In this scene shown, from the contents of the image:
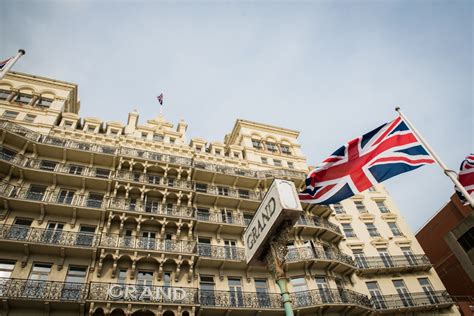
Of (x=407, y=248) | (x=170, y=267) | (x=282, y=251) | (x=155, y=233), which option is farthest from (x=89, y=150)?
(x=407, y=248)

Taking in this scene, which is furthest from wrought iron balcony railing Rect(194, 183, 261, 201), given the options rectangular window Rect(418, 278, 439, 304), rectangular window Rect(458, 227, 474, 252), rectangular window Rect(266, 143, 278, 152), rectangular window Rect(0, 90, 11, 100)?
rectangular window Rect(0, 90, 11, 100)

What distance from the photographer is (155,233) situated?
23062mm

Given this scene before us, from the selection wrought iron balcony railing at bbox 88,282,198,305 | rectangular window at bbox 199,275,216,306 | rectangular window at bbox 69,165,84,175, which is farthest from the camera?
rectangular window at bbox 69,165,84,175

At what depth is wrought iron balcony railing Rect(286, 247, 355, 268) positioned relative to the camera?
76.7ft

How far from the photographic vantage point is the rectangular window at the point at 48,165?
78.9 feet

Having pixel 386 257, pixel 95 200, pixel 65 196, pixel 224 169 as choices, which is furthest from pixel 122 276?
pixel 386 257

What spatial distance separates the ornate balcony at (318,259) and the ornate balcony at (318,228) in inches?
60.7

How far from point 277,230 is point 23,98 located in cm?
3203

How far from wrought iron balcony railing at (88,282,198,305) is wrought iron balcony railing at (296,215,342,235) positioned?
38.0 ft

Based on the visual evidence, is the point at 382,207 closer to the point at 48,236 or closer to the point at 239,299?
the point at 239,299

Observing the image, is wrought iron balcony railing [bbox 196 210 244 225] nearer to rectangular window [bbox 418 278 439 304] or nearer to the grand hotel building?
the grand hotel building

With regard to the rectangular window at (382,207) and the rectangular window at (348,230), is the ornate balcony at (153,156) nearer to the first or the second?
the rectangular window at (348,230)

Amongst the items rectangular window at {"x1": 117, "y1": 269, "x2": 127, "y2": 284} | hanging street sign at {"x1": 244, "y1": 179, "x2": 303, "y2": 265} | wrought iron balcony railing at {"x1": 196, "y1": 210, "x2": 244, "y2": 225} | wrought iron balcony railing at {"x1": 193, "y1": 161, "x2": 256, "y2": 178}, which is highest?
wrought iron balcony railing at {"x1": 193, "y1": 161, "x2": 256, "y2": 178}

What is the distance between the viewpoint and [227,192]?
92.1ft
